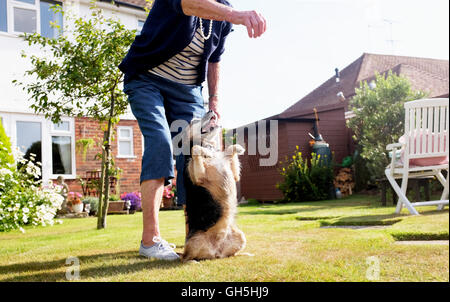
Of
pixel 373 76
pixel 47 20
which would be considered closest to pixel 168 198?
pixel 47 20

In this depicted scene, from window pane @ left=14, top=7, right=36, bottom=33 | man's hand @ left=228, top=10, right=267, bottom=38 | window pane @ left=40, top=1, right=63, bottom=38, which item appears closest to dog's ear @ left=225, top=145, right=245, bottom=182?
man's hand @ left=228, top=10, right=267, bottom=38

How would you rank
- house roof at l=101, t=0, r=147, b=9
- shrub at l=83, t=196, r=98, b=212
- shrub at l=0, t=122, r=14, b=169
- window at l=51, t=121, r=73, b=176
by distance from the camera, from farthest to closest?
house roof at l=101, t=0, r=147, b=9
window at l=51, t=121, r=73, b=176
shrub at l=83, t=196, r=98, b=212
shrub at l=0, t=122, r=14, b=169

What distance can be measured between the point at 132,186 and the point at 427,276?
8.66 metres

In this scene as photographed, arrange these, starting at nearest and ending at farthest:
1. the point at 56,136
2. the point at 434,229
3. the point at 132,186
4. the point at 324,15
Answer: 1. the point at 434,229
2. the point at 324,15
3. the point at 56,136
4. the point at 132,186

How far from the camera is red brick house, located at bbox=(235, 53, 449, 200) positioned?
34.3ft

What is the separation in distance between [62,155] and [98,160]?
790mm

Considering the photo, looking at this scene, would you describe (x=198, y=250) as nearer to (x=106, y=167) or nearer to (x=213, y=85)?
(x=213, y=85)

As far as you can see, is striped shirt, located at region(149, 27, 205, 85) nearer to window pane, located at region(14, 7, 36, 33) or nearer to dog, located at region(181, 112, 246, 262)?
dog, located at region(181, 112, 246, 262)

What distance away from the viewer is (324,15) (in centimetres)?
335

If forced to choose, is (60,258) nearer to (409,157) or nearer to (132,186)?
(409,157)

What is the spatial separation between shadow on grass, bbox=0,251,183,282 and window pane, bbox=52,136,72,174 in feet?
22.7

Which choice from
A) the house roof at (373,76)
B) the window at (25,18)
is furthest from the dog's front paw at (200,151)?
the house roof at (373,76)

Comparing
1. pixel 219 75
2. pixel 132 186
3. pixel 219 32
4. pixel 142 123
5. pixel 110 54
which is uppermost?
pixel 110 54
